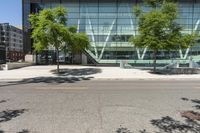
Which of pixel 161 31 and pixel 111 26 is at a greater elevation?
pixel 111 26

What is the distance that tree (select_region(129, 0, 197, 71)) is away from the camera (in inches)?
1019

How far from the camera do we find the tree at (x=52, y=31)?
25031mm

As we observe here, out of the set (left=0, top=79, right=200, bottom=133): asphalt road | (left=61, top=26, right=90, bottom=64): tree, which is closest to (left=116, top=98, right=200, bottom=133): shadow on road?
(left=0, top=79, right=200, bottom=133): asphalt road

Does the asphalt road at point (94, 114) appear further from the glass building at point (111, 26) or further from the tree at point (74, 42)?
the glass building at point (111, 26)

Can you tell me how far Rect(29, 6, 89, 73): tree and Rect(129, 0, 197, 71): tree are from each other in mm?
6076

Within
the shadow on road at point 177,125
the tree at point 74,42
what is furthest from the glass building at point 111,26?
the shadow on road at point 177,125

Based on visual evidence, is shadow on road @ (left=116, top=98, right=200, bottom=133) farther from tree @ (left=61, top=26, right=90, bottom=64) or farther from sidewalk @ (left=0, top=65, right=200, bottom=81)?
tree @ (left=61, top=26, right=90, bottom=64)

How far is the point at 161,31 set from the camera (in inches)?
1041

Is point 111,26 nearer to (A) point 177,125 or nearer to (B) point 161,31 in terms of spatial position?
(B) point 161,31

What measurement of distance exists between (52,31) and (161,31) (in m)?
10.3

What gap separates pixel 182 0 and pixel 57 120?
149 ft

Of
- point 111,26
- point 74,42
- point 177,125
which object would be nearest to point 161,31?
point 74,42

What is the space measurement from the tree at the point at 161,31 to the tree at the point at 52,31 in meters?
6.08

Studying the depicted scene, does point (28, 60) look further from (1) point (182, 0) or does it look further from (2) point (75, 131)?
(2) point (75, 131)
